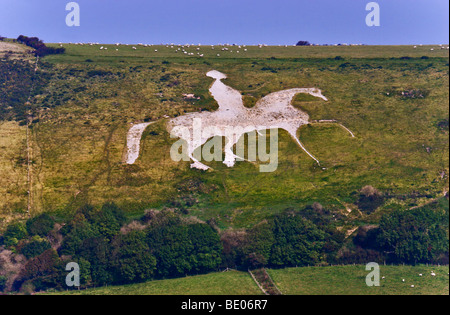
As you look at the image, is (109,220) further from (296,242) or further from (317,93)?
(317,93)

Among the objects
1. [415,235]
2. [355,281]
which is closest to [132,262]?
[355,281]

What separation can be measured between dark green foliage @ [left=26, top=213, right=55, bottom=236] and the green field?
1976 centimetres

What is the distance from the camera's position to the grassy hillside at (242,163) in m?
115

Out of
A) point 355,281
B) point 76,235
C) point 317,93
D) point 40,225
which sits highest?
point 317,93

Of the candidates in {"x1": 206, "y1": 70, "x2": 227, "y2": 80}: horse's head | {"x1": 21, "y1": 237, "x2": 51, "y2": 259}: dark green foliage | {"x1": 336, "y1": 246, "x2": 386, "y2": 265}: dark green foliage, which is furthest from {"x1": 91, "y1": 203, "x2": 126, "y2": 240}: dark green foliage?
{"x1": 206, "y1": 70, "x2": 227, "y2": 80}: horse's head

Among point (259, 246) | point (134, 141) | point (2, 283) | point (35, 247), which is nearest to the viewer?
point (2, 283)

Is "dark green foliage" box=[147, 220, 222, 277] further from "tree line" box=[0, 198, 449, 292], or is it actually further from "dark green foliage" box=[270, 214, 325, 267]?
"dark green foliage" box=[270, 214, 325, 267]

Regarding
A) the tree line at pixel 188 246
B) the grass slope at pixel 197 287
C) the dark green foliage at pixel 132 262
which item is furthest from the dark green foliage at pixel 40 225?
→ the grass slope at pixel 197 287

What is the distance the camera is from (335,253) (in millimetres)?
A: 98938

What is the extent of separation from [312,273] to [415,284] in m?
19.3

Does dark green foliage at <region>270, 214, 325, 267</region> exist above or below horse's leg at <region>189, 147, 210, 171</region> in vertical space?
below

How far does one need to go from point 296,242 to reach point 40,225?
57852 mm

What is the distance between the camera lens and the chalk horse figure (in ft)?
435

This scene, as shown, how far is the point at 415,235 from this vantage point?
97875 millimetres
